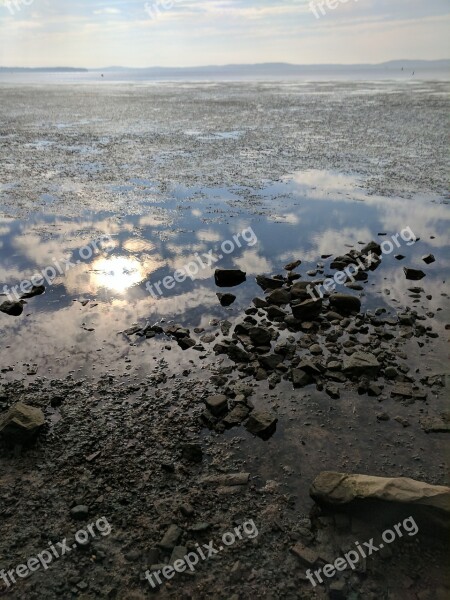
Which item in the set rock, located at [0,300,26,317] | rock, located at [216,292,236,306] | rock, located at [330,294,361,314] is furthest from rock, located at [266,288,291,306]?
rock, located at [0,300,26,317]

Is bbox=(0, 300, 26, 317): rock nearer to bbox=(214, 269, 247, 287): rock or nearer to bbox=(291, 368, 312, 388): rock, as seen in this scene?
bbox=(214, 269, 247, 287): rock

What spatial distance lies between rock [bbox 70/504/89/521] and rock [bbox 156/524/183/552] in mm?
1089

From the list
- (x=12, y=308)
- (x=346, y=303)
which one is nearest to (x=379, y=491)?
(x=346, y=303)

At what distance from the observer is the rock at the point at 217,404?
298 inches

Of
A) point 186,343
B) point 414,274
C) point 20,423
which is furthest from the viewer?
point 414,274

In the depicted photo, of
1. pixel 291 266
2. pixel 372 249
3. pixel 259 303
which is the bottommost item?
pixel 259 303

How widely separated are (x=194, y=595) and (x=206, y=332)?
5.65m

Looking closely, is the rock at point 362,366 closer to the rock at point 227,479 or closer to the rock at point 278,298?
the rock at point 278,298

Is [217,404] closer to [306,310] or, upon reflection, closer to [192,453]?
[192,453]

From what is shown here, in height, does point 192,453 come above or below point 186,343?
below

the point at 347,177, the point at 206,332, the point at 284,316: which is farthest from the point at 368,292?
the point at 347,177

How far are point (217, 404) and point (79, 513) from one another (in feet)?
8.91

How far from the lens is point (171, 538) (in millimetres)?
5504

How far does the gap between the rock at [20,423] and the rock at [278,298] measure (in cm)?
598
